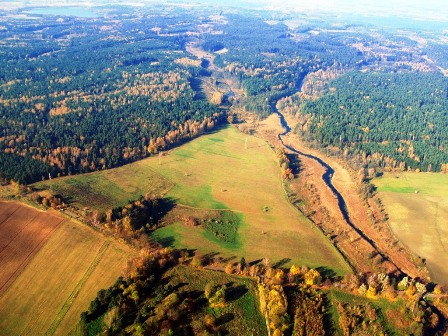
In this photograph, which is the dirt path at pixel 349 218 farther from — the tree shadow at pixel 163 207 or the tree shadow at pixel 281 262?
the tree shadow at pixel 163 207

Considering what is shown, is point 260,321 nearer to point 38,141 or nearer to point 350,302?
point 350,302

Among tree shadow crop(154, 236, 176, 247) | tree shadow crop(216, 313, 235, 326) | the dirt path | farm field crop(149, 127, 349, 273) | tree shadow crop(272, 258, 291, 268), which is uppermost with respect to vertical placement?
tree shadow crop(216, 313, 235, 326)

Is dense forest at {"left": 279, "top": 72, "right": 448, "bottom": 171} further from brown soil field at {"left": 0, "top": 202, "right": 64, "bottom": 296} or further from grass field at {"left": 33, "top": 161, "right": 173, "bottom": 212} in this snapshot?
brown soil field at {"left": 0, "top": 202, "right": 64, "bottom": 296}

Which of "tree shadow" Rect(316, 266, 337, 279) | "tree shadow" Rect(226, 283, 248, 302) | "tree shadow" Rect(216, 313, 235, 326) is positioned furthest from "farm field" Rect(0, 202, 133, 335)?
"tree shadow" Rect(316, 266, 337, 279)

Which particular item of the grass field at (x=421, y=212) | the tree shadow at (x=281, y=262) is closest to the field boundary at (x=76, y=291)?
the tree shadow at (x=281, y=262)

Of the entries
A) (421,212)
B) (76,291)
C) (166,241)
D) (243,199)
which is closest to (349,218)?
(421,212)

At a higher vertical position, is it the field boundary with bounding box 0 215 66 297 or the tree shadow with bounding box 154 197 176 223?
the field boundary with bounding box 0 215 66 297

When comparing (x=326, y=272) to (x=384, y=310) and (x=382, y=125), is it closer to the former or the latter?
(x=384, y=310)
